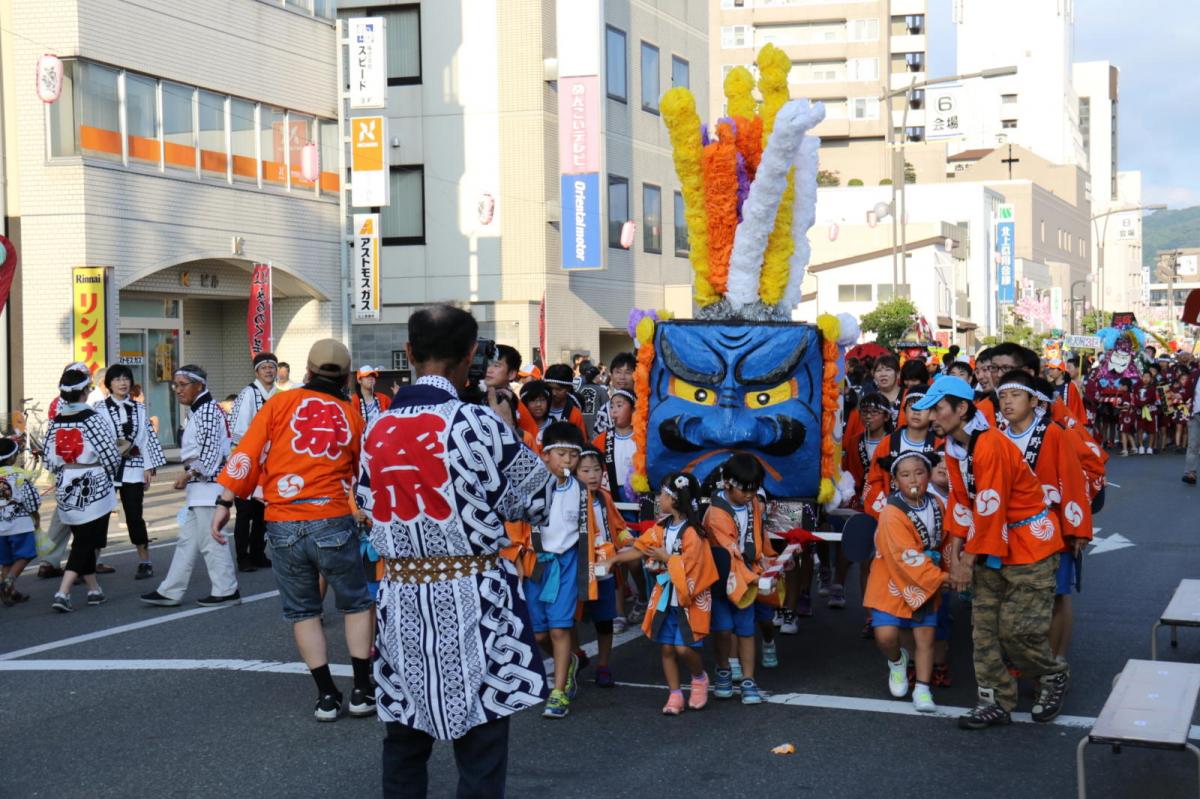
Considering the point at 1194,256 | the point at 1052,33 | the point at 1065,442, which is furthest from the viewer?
the point at 1194,256

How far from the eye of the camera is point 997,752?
20.2 feet

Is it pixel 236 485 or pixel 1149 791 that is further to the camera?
pixel 236 485

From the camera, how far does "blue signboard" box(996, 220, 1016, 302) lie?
2581 inches

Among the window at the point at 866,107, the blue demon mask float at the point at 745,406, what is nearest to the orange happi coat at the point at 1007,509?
the blue demon mask float at the point at 745,406

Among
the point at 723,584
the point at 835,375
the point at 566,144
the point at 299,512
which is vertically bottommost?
the point at 723,584

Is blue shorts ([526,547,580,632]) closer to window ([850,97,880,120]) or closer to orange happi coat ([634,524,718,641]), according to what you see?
orange happi coat ([634,524,718,641])

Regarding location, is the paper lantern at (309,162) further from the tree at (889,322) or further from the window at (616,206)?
the tree at (889,322)

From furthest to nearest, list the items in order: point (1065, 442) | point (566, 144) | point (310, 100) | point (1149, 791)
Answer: point (566, 144) < point (310, 100) < point (1065, 442) < point (1149, 791)

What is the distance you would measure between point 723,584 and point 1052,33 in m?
111

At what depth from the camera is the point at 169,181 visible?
72.0 ft

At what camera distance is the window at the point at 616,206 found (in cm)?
3175

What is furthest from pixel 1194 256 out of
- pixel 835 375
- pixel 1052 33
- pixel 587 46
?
pixel 835 375

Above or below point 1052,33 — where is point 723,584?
below

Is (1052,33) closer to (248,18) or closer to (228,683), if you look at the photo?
(248,18)
